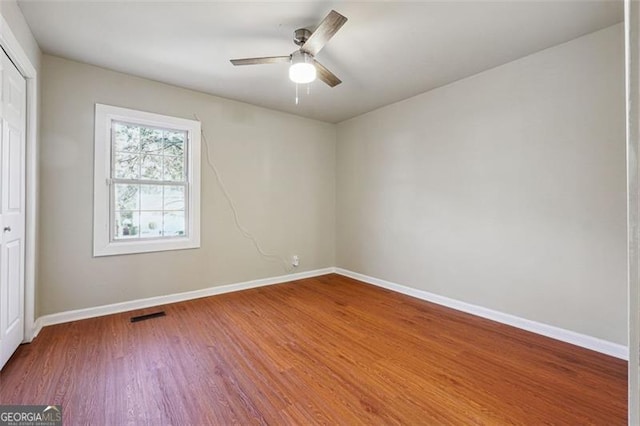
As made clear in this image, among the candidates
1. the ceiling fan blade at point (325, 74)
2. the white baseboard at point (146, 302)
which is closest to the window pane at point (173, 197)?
the white baseboard at point (146, 302)

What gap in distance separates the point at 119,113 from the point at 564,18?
4.14 metres

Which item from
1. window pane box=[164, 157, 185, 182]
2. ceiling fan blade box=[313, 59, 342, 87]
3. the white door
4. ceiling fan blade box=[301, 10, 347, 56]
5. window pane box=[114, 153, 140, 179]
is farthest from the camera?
window pane box=[164, 157, 185, 182]

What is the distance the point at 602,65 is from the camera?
7.45 feet

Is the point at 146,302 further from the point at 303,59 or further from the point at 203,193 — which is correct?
the point at 303,59

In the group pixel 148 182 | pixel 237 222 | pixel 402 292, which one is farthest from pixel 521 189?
pixel 148 182

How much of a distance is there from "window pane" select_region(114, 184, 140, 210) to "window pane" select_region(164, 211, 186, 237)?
0.35 metres

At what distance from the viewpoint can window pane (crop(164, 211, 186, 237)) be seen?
3.44 metres

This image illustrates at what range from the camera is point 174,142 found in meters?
3.48

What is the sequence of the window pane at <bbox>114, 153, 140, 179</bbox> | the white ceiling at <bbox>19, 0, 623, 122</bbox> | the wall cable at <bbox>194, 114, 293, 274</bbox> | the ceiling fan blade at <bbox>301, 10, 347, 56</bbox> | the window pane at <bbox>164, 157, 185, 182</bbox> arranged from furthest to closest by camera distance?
the wall cable at <bbox>194, 114, 293, 274</bbox>, the window pane at <bbox>164, 157, 185, 182</bbox>, the window pane at <bbox>114, 153, 140, 179</bbox>, the white ceiling at <bbox>19, 0, 623, 122</bbox>, the ceiling fan blade at <bbox>301, 10, 347, 56</bbox>

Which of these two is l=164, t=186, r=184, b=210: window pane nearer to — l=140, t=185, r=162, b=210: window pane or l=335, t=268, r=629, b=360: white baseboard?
l=140, t=185, r=162, b=210: window pane

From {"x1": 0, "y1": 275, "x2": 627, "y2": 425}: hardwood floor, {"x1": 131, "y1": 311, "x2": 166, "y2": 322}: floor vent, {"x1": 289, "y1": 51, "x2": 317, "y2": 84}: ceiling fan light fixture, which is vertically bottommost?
{"x1": 0, "y1": 275, "x2": 627, "y2": 425}: hardwood floor

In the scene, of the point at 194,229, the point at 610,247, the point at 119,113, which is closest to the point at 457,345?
the point at 610,247

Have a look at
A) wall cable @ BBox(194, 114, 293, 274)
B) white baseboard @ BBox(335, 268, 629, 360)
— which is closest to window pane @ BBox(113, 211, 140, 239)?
wall cable @ BBox(194, 114, 293, 274)

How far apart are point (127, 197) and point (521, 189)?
4.12 meters
